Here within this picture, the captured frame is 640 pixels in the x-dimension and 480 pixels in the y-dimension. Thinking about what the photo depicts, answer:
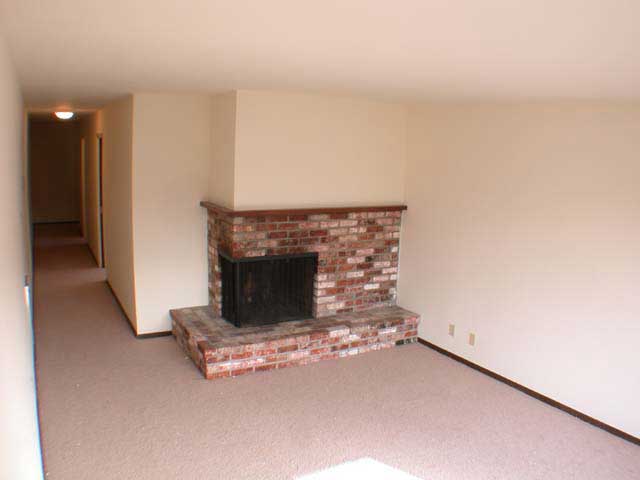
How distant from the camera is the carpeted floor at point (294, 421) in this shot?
122 inches

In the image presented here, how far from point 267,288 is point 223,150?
1316 mm

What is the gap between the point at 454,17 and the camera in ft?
5.23

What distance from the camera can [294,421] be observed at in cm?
359

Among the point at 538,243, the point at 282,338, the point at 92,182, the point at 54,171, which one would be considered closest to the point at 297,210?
the point at 282,338

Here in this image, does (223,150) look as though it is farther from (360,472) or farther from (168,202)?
(360,472)

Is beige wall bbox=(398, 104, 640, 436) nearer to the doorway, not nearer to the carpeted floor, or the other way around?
the carpeted floor

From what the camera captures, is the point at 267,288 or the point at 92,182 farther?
the point at 92,182

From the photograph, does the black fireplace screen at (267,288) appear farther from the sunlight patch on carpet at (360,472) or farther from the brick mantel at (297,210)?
the sunlight patch on carpet at (360,472)

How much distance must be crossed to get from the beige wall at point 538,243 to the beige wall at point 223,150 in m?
1.76

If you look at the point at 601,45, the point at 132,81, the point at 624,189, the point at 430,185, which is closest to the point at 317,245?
the point at 430,185

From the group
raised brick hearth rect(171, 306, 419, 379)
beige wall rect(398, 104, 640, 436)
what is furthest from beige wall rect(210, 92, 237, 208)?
beige wall rect(398, 104, 640, 436)

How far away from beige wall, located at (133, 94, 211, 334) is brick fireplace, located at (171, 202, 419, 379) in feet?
0.55

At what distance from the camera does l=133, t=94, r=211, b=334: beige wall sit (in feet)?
15.9

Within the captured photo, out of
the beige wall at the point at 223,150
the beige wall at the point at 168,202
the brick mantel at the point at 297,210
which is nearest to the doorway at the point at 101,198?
the beige wall at the point at 168,202
